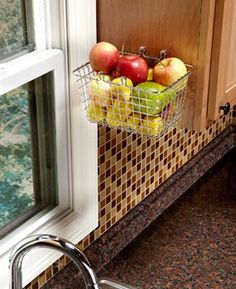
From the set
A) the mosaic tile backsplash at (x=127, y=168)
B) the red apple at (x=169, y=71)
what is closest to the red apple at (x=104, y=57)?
the red apple at (x=169, y=71)

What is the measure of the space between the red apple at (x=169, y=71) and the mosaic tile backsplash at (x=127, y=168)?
41 cm

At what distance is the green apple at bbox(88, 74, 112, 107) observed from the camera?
1.53 m

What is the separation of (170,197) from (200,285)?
0.50 meters

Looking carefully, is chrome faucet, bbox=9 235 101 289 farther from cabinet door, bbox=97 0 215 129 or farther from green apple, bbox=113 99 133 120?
cabinet door, bbox=97 0 215 129

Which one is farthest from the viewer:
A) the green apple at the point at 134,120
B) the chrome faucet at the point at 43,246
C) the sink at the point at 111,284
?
the sink at the point at 111,284

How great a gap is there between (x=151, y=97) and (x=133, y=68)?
9cm

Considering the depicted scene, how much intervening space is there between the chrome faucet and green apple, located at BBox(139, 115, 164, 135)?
32cm

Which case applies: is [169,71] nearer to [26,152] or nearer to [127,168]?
[26,152]

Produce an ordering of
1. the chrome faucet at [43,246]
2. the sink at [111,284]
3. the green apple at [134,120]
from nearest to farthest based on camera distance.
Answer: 1. the chrome faucet at [43,246]
2. the green apple at [134,120]
3. the sink at [111,284]

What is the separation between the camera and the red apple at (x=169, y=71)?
4.95 feet

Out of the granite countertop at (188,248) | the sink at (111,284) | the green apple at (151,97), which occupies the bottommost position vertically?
the granite countertop at (188,248)

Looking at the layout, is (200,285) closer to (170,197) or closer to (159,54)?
(170,197)

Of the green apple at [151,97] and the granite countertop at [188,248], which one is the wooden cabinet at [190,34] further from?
the granite countertop at [188,248]

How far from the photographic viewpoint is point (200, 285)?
1970 mm
